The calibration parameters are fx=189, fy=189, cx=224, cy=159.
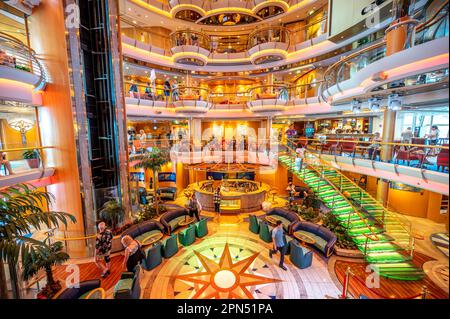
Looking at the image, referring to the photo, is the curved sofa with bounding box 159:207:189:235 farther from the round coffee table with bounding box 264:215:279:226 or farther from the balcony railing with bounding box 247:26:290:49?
the balcony railing with bounding box 247:26:290:49

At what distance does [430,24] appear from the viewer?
105 inches

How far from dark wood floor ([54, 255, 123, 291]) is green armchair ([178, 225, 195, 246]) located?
6.66ft

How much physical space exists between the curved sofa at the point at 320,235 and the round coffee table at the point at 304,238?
0.45ft

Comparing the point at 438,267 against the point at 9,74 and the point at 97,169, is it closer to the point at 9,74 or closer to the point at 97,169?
the point at 9,74

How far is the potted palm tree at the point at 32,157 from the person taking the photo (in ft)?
19.2

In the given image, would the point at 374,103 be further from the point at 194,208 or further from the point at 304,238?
the point at 194,208

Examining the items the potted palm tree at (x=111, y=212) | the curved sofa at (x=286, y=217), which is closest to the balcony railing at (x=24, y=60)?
the potted palm tree at (x=111, y=212)

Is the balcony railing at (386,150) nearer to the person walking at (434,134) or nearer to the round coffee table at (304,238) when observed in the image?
the person walking at (434,134)

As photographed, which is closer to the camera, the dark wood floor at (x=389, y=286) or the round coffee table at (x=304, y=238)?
the dark wood floor at (x=389, y=286)

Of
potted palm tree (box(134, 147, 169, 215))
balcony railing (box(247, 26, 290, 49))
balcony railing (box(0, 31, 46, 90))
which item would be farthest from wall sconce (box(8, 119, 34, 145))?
balcony railing (box(247, 26, 290, 49))

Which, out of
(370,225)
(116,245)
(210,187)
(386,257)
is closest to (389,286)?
(386,257)

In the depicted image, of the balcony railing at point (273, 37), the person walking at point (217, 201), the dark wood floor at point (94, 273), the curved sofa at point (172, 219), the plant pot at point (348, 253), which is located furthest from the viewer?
the balcony railing at point (273, 37)

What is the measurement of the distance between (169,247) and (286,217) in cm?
526

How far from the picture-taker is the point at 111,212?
6547 mm
